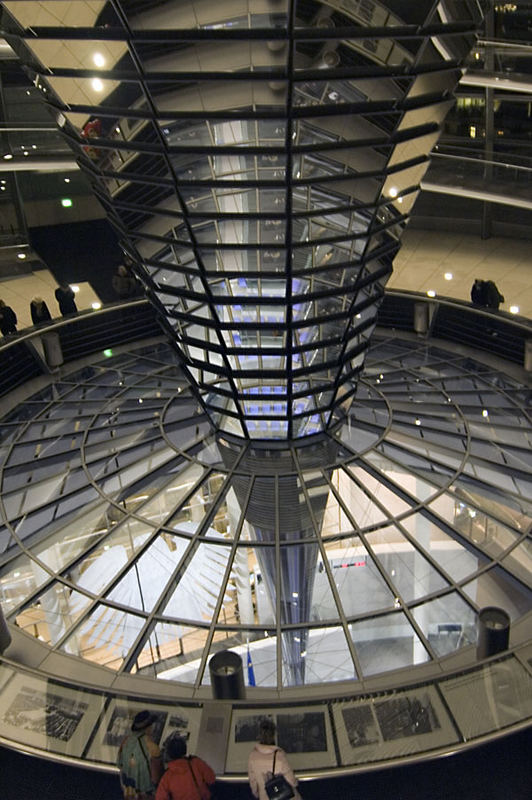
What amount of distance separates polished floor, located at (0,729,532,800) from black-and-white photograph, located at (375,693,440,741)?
24.0 inches

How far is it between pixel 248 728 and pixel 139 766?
4.53 feet

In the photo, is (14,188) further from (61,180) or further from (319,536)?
(319,536)

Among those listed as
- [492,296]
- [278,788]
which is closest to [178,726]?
[278,788]

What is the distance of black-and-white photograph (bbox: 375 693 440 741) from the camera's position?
956cm

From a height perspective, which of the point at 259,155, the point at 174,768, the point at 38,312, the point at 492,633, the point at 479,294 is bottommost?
the point at 174,768

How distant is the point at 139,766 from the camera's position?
8.87m

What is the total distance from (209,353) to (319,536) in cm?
369

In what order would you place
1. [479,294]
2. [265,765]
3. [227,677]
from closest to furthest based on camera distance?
[265,765], [227,677], [479,294]

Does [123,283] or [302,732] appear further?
[123,283]

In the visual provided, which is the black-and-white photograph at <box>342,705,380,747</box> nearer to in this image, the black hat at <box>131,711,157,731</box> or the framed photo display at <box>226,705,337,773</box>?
the framed photo display at <box>226,705,337,773</box>

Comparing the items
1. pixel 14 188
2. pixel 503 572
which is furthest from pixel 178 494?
pixel 14 188

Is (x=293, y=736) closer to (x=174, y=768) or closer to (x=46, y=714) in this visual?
(x=174, y=768)

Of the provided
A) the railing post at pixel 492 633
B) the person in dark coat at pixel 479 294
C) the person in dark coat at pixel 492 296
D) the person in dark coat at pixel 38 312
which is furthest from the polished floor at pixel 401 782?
the person in dark coat at pixel 38 312

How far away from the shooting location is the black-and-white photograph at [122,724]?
9.62 m
